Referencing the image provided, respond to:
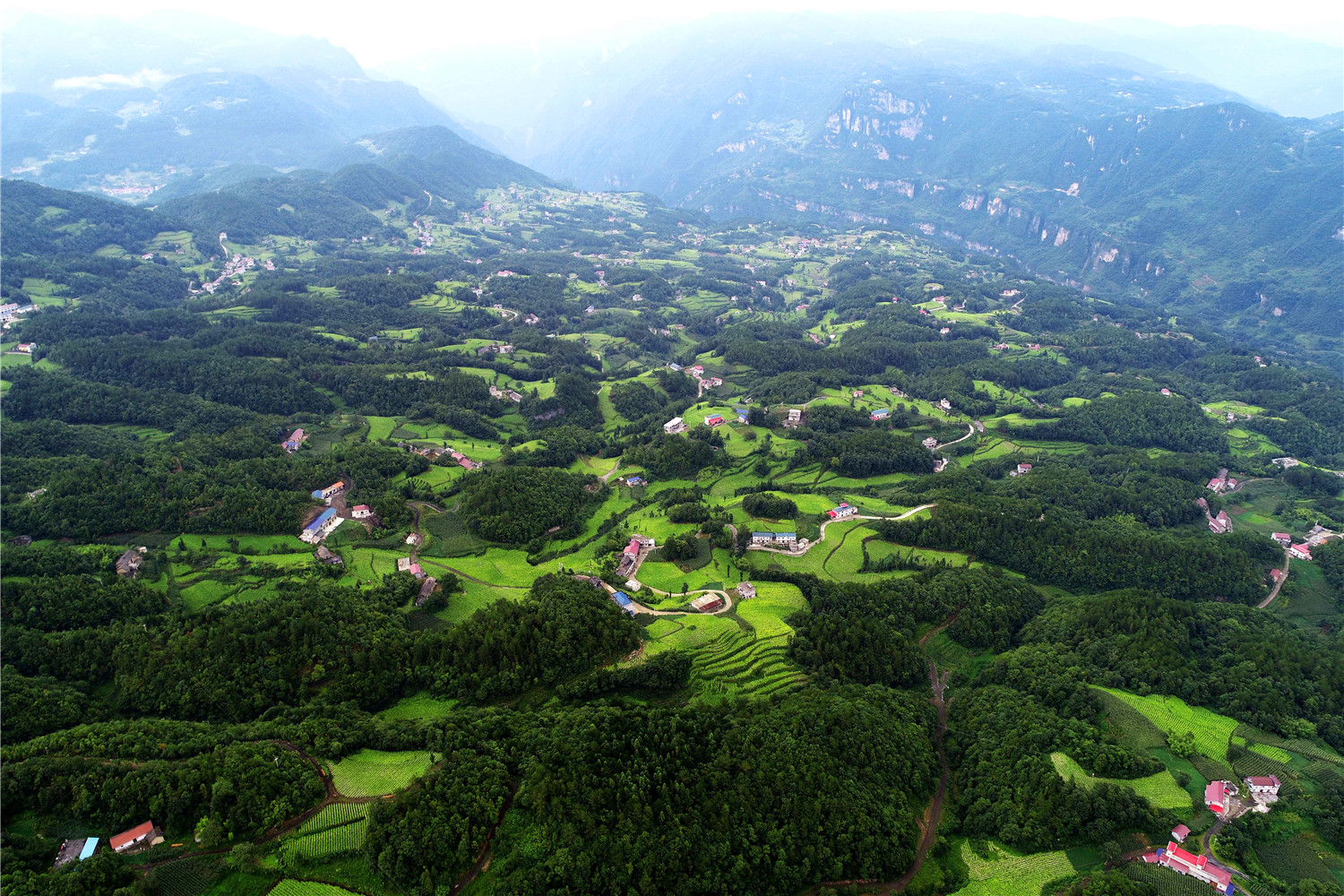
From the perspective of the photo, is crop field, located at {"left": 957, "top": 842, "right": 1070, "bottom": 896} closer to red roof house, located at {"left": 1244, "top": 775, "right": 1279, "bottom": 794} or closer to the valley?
the valley

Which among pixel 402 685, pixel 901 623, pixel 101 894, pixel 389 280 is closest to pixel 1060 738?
pixel 901 623

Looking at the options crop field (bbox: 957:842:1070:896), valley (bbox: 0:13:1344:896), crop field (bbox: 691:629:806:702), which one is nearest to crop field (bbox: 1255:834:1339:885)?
valley (bbox: 0:13:1344:896)

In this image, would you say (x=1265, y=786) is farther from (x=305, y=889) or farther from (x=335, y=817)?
(x=305, y=889)

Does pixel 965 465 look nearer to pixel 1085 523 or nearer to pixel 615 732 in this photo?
pixel 1085 523

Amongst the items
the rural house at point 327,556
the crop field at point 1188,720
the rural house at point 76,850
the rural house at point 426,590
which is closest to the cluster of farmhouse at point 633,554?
the rural house at point 426,590

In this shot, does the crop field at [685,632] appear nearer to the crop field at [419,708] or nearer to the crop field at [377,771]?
the crop field at [419,708]
